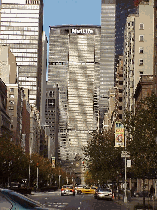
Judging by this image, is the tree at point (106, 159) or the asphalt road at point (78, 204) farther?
the tree at point (106, 159)

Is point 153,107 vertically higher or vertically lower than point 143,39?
lower

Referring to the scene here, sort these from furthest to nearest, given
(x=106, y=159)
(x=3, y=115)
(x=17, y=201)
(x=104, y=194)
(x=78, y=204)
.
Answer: (x=3, y=115) → (x=106, y=159) → (x=104, y=194) → (x=78, y=204) → (x=17, y=201)

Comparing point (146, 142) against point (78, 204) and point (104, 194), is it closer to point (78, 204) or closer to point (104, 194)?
point (78, 204)

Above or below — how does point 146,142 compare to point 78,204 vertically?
above

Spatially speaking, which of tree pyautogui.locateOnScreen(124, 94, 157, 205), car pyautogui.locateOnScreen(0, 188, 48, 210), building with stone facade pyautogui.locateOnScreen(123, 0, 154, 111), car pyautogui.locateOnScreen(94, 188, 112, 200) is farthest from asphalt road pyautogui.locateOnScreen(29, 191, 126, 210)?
building with stone facade pyautogui.locateOnScreen(123, 0, 154, 111)

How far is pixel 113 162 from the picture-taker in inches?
2840

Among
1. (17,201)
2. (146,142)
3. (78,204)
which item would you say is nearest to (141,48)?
(78,204)

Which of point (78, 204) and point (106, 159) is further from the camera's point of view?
point (106, 159)

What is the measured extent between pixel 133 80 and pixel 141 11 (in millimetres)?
16873

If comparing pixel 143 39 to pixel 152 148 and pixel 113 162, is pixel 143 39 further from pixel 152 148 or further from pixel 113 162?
pixel 152 148

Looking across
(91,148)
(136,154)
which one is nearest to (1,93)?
(91,148)

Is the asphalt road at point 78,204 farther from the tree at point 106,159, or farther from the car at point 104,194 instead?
the tree at point 106,159

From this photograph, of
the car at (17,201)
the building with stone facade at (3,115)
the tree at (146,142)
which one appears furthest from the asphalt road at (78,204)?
the building with stone facade at (3,115)

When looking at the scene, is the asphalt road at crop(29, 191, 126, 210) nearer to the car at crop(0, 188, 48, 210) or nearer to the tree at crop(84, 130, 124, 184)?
the tree at crop(84, 130, 124, 184)
